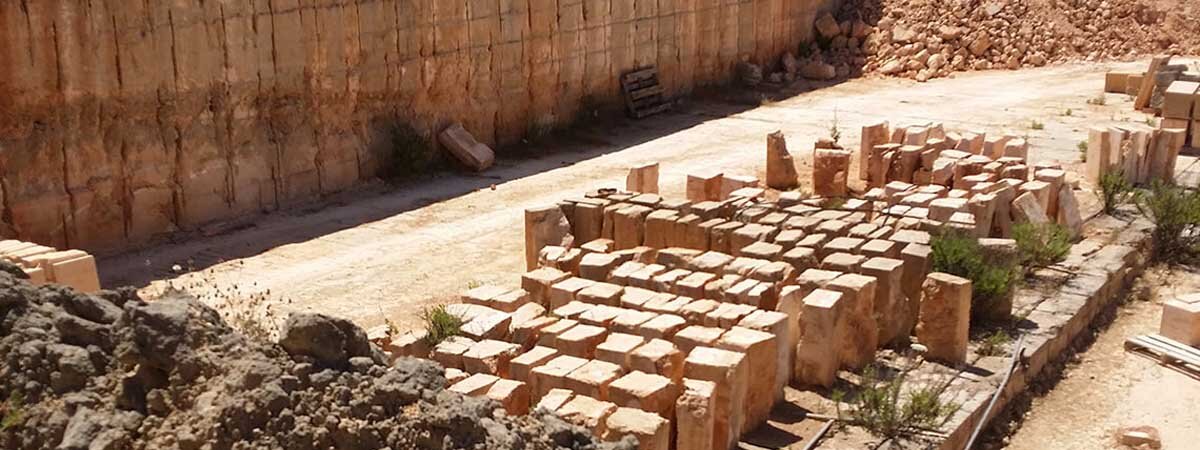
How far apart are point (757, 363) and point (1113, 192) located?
22.4 ft

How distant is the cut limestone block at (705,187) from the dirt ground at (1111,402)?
373 cm

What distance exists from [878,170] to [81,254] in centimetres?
818

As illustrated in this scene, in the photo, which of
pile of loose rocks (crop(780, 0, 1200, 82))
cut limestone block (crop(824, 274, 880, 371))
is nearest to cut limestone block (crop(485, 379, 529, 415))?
cut limestone block (crop(824, 274, 880, 371))

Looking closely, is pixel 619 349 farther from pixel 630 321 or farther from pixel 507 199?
pixel 507 199

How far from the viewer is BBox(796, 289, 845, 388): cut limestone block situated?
8.52m

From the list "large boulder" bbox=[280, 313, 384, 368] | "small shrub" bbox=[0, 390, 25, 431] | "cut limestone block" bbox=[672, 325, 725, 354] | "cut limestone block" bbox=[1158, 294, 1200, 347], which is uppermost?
"large boulder" bbox=[280, 313, 384, 368]

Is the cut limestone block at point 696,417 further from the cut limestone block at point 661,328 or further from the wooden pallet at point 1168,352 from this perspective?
the wooden pallet at point 1168,352

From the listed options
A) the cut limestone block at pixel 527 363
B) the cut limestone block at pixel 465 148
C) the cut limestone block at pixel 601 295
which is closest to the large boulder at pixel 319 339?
the cut limestone block at pixel 527 363

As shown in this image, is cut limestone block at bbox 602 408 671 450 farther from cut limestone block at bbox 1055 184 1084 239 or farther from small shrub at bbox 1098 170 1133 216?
small shrub at bbox 1098 170 1133 216

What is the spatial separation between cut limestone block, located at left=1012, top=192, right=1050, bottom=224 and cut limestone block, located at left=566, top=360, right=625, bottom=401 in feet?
18.1

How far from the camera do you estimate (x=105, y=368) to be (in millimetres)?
5438

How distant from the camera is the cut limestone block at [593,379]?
7.36 meters

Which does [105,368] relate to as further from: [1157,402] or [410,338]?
[1157,402]

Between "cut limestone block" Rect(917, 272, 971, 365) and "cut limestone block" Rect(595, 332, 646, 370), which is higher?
"cut limestone block" Rect(595, 332, 646, 370)
